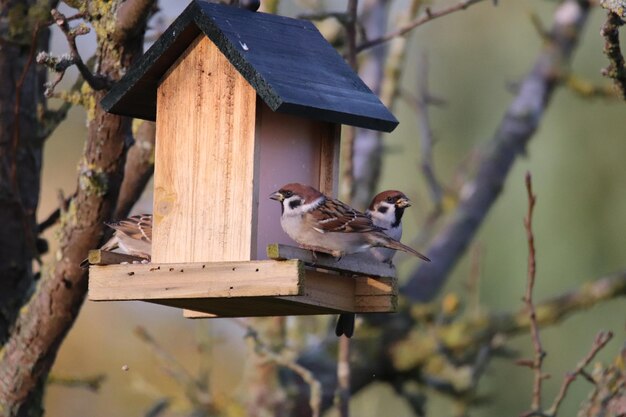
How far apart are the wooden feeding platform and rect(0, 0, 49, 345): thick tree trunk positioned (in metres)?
1.05

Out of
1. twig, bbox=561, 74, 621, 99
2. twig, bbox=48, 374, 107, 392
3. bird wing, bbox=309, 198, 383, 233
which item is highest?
twig, bbox=561, 74, 621, 99

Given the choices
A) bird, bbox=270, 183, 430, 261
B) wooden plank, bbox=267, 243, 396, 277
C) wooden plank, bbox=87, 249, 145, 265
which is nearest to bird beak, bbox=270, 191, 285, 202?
bird, bbox=270, 183, 430, 261

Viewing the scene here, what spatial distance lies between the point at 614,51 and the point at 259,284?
140 centimetres

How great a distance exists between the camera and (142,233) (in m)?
4.48

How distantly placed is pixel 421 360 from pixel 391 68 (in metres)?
1.88

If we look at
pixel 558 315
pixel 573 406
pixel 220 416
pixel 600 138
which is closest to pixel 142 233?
pixel 220 416

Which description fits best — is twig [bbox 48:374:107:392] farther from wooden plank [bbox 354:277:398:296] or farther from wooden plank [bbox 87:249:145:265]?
wooden plank [bbox 354:277:398:296]

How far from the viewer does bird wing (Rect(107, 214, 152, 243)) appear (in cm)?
448

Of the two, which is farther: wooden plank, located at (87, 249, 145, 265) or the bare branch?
the bare branch

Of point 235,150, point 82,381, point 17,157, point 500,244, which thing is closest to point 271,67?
point 235,150

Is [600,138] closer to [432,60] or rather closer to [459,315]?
[432,60]

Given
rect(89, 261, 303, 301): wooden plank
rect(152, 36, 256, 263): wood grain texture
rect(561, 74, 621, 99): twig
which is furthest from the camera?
rect(561, 74, 621, 99): twig

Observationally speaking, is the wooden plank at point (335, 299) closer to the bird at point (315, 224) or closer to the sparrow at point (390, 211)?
the bird at point (315, 224)

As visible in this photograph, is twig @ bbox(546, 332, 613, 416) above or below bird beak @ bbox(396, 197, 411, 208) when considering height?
below
